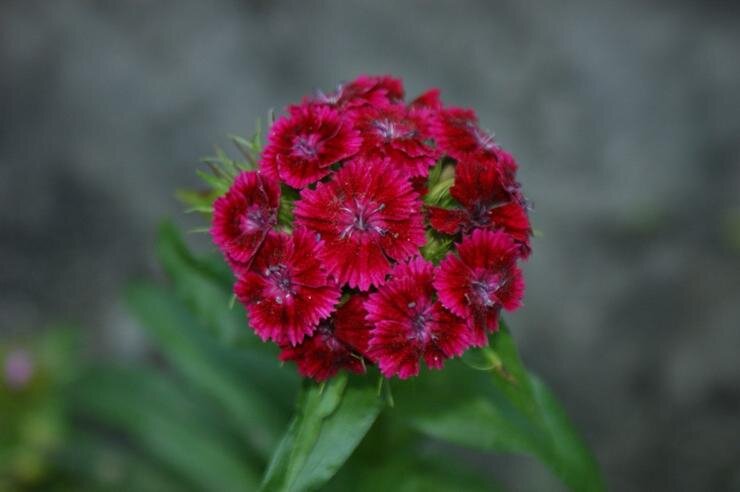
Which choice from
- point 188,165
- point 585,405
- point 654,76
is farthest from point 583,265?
point 188,165

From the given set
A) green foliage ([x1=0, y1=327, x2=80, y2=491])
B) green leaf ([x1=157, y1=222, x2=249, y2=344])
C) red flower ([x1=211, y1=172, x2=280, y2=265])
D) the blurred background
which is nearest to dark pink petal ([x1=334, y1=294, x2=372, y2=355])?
red flower ([x1=211, y1=172, x2=280, y2=265])

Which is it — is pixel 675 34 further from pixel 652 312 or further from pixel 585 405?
pixel 585 405

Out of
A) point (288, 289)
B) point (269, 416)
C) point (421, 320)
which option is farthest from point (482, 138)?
point (269, 416)

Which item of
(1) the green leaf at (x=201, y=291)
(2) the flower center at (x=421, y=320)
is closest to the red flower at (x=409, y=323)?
(2) the flower center at (x=421, y=320)

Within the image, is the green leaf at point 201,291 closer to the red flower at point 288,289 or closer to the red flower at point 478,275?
the red flower at point 288,289

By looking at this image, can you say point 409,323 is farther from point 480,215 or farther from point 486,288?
point 480,215

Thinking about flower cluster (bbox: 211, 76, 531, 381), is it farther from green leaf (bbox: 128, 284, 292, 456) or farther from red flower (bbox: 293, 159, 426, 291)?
green leaf (bbox: 128, 284, 292, 456)
